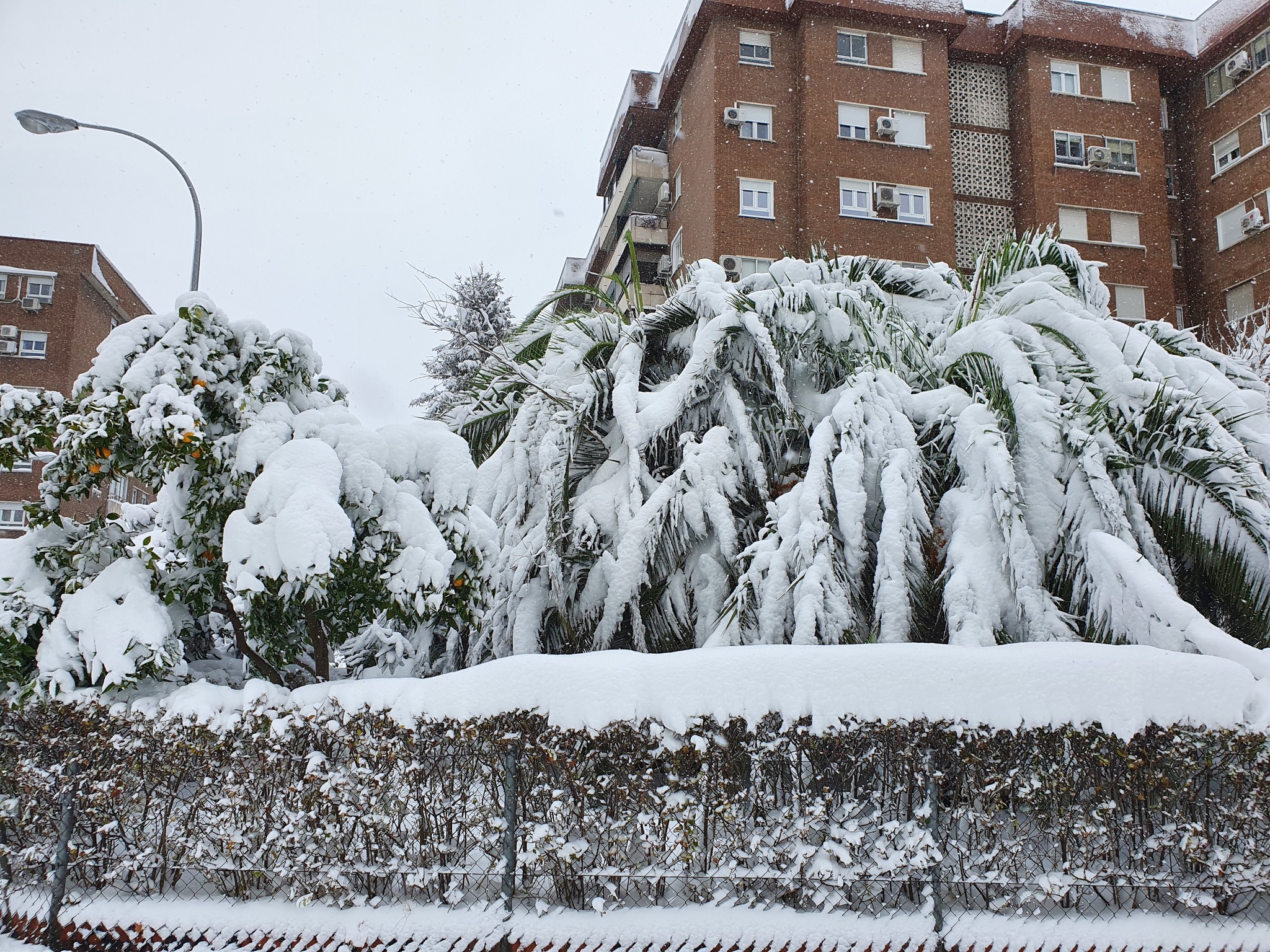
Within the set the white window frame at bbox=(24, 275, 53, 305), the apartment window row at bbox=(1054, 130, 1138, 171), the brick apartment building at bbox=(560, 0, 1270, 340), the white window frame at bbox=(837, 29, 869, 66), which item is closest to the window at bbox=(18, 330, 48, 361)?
the white window frame at bbox=(24, 275, 53, 305)

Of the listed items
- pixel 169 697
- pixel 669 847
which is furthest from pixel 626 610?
pixel 169 697

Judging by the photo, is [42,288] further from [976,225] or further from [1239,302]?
[1239,302]

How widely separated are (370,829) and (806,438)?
3827mm

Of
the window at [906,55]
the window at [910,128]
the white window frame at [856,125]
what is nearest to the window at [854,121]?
the white window frame at [856,125]

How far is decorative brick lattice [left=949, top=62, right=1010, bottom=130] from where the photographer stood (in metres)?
23.4

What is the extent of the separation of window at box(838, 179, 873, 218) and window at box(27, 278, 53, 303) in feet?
106

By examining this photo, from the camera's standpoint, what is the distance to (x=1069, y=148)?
22750 mm

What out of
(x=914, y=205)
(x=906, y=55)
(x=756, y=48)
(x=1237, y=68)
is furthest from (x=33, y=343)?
(x=1237, y=68)

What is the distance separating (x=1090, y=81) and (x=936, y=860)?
82.7 ft

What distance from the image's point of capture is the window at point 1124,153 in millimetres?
23094

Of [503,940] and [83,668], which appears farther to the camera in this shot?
Answer: [83,668]

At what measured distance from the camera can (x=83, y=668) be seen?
4383 millimetres

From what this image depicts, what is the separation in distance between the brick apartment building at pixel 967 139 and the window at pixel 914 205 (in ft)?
0.13

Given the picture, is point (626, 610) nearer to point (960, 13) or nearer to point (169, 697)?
point (169, 697)
